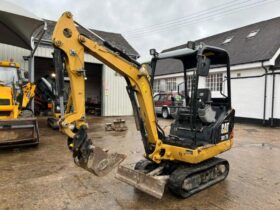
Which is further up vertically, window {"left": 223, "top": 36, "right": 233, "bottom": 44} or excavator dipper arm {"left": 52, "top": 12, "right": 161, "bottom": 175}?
window {"left": 223, "top": 36, "right": 233, "bottom": 44}

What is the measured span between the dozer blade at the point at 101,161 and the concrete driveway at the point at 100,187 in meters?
0.63

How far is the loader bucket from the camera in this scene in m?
6.51

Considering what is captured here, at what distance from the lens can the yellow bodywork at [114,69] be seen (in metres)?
3.36

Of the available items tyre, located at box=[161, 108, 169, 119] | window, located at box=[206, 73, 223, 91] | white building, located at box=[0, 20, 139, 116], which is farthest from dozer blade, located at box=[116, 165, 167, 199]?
window, located at box=[206, 73, 223, 91]

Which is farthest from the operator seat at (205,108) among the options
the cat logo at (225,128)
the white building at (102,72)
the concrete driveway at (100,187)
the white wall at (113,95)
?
the white wall at (113,95)

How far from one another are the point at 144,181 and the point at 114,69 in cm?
187

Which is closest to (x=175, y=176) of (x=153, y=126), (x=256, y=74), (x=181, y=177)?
(x=181, y=177)

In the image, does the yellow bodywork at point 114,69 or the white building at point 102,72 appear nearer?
the yellow bodywork at point 114,69

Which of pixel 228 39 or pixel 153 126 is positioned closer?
pixel 153 126

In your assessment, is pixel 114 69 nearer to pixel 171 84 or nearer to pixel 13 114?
pixel 13 114

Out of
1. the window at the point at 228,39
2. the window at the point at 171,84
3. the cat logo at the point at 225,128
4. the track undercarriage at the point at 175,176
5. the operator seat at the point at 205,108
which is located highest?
the window at the point at 228,39

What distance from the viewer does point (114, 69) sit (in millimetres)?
3879

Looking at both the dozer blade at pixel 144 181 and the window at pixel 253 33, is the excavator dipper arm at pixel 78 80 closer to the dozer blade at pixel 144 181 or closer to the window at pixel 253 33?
the dozer blade at pixel 144 181

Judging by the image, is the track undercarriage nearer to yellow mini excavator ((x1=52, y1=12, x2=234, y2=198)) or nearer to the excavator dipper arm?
yellow mini excavator ((x1=52, y1=12, x2=234, y2=198))
